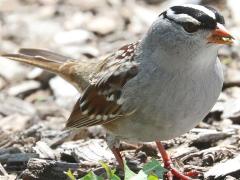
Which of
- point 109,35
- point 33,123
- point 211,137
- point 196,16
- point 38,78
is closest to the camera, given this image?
point 196,16

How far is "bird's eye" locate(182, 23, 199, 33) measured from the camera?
4.95 meters

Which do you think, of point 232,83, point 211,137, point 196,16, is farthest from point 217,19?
point 232,83

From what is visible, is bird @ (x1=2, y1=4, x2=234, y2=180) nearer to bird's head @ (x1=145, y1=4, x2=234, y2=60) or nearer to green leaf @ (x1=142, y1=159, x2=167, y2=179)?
bird's head @ (x1=145, y1=4, x2=234, y2=60)

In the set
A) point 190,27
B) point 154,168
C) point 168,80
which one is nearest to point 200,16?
point 190,27

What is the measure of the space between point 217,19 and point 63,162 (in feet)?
5.21

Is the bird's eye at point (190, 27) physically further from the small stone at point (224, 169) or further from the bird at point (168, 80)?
the small stone at point (224, 169)

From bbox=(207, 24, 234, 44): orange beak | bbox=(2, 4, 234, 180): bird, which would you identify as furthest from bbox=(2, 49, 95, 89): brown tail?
bbox=(207, 24, 234, 44): orange beak

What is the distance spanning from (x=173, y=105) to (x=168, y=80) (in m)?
0.17

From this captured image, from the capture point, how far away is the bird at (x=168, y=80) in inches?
195

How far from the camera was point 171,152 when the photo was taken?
5938 mm

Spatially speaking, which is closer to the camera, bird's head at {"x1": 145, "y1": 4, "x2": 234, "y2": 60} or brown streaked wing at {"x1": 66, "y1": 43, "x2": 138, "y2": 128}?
bird's head at {"x1": 145, "y1": 4, "x2": 234, "y2": 60}

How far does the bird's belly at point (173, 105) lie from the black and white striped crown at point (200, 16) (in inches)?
15.5

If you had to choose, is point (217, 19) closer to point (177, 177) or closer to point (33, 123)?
point (177, 177)

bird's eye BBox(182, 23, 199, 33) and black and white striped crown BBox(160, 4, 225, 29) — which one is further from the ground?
black and white striped crown BBox(160, 4, 225, 29)
